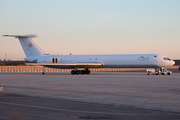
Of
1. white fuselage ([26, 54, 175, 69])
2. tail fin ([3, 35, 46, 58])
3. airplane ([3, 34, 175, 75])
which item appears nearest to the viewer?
white fuselage ([26, 54, 175, 69])

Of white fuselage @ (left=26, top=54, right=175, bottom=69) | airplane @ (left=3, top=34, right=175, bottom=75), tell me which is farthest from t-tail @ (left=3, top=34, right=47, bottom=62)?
white fuselage @ (left=26, top=54, right=175, bottom=69)

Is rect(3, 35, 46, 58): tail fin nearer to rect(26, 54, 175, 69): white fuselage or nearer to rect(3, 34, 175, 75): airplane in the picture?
rect(3, 34, 175, 75): airplane

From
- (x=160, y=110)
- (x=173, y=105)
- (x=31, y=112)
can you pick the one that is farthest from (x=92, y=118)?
(x=173, y=105)

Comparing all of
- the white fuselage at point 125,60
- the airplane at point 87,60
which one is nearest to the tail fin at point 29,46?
the airplane at point 87,60

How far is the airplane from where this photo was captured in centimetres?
4962

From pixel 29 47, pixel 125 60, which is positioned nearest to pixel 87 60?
pixel 125 60

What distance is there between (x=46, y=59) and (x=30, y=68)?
81.6ft

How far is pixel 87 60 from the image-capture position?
53031 mm

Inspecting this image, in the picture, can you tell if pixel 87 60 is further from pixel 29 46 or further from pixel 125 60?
pixel 29 46

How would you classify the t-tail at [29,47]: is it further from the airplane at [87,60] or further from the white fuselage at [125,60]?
the white fuselage at [125,60]

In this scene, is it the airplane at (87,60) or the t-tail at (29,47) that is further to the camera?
the t-tail at (29,47)

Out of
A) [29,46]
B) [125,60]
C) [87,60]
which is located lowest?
[125,60]

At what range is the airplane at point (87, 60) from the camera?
49.6 meters

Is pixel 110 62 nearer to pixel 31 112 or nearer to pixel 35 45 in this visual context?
pixel 35 45
